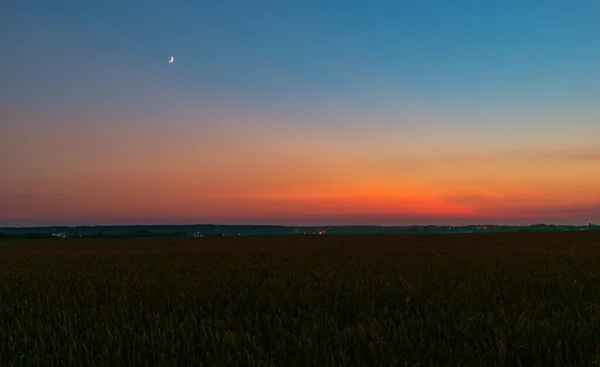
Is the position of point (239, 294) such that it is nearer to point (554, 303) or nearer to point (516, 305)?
point (516, 305)

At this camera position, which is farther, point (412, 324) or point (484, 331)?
point (412, 324)

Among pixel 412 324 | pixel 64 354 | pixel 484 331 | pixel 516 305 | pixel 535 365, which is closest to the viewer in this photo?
pixel 535 365

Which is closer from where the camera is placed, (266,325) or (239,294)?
(266,325)

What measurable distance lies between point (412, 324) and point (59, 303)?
19.1ft

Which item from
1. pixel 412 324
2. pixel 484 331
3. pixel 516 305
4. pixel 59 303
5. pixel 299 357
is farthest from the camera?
pixel 59 303

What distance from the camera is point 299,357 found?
12.9ft

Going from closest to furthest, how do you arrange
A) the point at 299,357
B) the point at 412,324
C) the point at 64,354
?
the point at 299,357 < the point at 64,354 < the point at 412,324

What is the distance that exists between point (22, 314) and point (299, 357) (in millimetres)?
4734

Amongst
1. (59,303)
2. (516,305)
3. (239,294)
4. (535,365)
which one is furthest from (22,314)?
(516,305)

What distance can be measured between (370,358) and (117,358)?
2.27 metres

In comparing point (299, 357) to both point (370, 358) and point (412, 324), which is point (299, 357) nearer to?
point (370, 358)

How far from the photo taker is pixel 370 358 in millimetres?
3941

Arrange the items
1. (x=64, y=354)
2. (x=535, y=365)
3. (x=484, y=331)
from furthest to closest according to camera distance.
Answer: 1. (x=484, y=331)
2. (x=64, y=354)
3. (x=535, y=365)

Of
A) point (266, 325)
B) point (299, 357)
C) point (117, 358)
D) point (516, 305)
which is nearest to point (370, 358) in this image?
point (299, 357)
